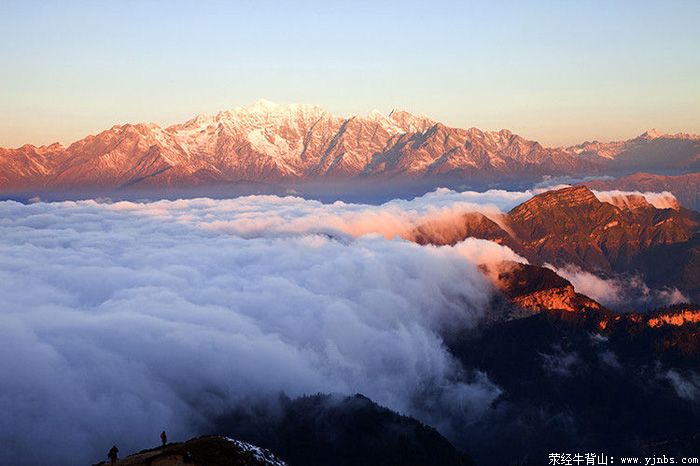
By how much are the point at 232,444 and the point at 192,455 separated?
595 inches

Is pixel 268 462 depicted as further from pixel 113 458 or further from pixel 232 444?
pixel 113 458

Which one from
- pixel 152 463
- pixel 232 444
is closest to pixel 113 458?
pixel 152 463

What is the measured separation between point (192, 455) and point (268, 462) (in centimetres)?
2074

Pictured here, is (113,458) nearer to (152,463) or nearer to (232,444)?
(152,463)

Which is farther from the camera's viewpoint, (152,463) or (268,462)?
(268,462)

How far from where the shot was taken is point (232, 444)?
194625 mm

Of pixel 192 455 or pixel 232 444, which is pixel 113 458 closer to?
pixel 192 455

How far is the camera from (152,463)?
569 ft

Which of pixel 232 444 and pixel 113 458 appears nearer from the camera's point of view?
pixel 113 458

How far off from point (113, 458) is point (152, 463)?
8.36m

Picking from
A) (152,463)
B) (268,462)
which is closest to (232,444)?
(268,462)

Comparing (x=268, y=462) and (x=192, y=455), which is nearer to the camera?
(x=192, y=455)

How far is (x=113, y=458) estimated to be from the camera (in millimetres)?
172000

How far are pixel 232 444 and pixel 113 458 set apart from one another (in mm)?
32014
